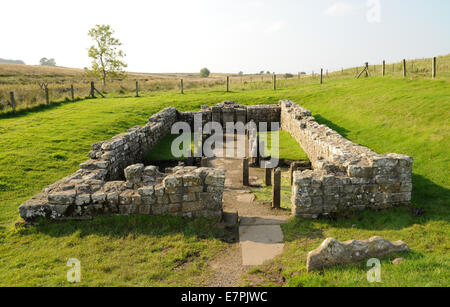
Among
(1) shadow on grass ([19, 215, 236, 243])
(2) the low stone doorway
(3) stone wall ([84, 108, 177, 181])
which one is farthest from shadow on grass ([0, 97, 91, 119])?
(1) shadow on grass ([19, 215, 236, 243])

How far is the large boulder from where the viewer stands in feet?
18.3

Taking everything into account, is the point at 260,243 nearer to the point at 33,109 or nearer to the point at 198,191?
the point at 198,191

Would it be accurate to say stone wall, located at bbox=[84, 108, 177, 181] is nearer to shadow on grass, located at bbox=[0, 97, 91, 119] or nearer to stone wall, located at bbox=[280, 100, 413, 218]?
stone wall, located at bbox=[280, 100, 413, 218]

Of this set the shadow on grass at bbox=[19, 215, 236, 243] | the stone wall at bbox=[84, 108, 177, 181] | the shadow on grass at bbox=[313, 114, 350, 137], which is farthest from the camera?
the shadow on grass at bbox=[313, 114, 350, 137]

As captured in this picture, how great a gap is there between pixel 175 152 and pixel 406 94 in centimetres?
1417

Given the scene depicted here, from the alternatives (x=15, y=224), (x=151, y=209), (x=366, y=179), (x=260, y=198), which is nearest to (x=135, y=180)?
(x=151, y=209)

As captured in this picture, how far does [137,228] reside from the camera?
7570mm

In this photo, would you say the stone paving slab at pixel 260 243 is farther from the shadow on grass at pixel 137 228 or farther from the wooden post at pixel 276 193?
the wooden post at pixel 276 193

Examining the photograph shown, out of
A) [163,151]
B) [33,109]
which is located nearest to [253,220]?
[163,151]

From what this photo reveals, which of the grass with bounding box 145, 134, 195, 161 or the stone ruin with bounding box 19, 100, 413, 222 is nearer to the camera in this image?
the stone ruin with bounding box 19, 100, 413, 222

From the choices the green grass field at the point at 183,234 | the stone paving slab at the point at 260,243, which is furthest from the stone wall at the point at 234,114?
the stone paving slab at the point at 260,243

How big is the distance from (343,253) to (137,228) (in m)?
4.76

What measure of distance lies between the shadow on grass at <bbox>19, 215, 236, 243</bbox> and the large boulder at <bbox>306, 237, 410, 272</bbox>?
7.76 feet

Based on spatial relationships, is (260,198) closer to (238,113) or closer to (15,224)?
(15,224)
